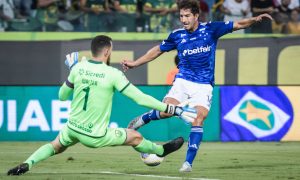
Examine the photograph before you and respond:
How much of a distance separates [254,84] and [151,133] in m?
2.50

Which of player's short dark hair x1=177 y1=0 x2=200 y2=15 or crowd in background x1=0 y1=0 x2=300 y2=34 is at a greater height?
player's short dark hair x1=177 y1=0 x2=200 y2=15

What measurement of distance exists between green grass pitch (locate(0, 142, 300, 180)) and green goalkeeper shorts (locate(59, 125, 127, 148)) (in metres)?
0.53

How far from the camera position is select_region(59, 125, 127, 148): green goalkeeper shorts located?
33.9 feet

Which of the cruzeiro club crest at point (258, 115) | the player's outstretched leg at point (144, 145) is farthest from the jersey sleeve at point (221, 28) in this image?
the cruzeiro club crest at point (258, 115)

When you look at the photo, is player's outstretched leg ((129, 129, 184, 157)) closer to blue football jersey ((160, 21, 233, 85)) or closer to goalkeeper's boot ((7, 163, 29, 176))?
goalkeeper's boot ((7, 163, 29, 176))

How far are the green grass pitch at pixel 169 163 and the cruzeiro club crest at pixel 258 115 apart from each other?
77cm

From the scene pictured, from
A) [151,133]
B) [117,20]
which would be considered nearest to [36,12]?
[117,20]

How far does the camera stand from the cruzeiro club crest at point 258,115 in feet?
62.4

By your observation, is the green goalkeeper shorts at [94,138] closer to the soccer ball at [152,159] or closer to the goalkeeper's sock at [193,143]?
the soccer ball at [152,159]

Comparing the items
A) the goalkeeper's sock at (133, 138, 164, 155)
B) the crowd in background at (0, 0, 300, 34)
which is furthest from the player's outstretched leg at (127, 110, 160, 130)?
the crowd in background at (0, 0, 300, 34)

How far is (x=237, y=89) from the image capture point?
1909 centimetres

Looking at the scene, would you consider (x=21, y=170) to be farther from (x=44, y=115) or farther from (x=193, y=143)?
(x=44, y=115)

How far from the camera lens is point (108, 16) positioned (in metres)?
19.5

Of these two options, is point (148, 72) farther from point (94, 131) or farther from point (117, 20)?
point (94, 131)
